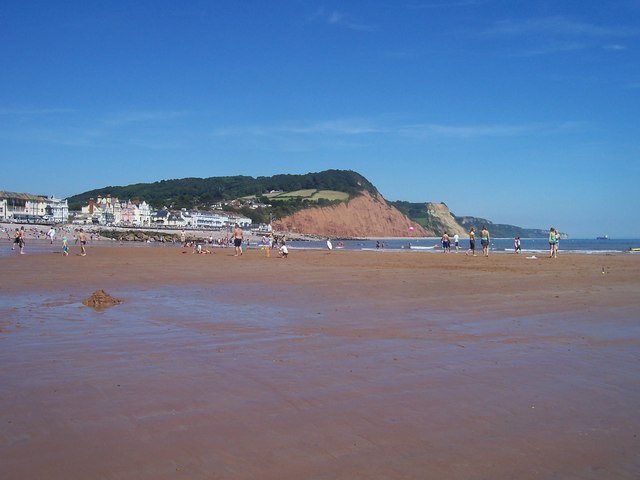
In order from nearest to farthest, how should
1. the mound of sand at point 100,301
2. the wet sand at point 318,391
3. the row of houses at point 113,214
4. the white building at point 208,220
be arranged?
the wet sand at point 318,391 → the mound of sand at point 100,301 → the row of houses at point 113,214 → the white building at point 208,220

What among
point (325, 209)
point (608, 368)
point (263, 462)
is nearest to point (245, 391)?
point (263, 462)

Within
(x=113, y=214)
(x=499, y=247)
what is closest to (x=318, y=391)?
(x=499, y=247)

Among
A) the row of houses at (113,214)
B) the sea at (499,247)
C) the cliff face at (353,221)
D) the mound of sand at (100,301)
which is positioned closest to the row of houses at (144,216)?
the row of houses at (113,214)

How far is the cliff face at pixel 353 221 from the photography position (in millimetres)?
161875

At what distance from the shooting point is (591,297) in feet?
38.4

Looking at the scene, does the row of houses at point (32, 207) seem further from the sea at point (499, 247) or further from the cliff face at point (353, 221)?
the sea at point (499, 247)

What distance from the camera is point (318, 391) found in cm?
489

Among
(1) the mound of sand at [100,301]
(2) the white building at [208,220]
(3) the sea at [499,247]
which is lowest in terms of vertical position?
(1) the mound of sand at [100,301]

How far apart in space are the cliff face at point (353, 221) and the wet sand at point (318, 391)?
151m

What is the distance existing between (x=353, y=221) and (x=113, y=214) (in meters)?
70.7

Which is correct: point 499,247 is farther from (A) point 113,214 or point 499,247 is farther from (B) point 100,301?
(A) point 113,214

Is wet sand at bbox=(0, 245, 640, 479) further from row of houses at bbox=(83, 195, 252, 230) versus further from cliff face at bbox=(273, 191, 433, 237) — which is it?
cliff face at bbox=(273, 191, 433, 237)

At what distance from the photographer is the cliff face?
161875 millimetres

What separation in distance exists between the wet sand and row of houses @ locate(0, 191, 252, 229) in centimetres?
12252
